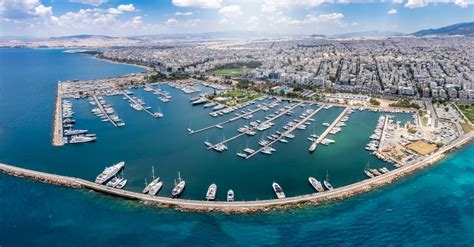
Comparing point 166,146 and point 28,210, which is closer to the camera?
point 28,210

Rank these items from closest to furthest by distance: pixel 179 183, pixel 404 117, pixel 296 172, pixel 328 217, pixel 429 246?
pixel 429 246
pixel 328 217
pixel 179 183
pixel 296 172
pixel 404 117

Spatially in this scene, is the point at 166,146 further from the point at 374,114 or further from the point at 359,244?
the point at 374,114

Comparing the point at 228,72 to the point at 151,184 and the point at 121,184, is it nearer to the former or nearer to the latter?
the point at 151,184

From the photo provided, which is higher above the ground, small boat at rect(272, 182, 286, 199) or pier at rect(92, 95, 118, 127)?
pier at rect(92, 95, 118, 127)

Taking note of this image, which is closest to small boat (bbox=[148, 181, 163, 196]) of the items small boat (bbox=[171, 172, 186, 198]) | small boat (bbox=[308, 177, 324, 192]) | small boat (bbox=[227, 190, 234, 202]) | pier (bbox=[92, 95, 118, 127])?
small boat (bbox=[171, 172, 186, 198])

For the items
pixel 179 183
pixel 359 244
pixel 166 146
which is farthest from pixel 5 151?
pixel 359 244

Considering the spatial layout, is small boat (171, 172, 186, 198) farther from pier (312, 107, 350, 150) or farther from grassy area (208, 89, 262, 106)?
grassy area (208, 89, 262, 106)
